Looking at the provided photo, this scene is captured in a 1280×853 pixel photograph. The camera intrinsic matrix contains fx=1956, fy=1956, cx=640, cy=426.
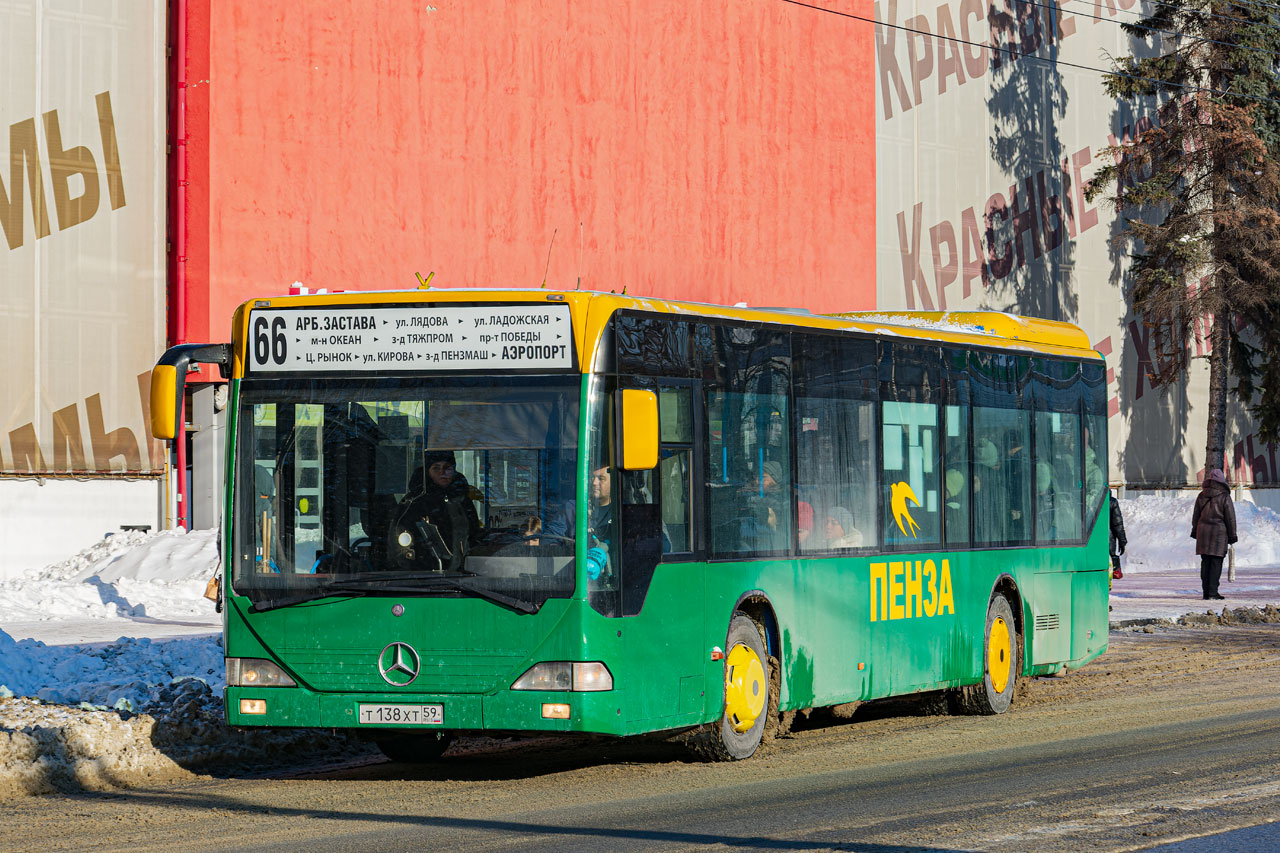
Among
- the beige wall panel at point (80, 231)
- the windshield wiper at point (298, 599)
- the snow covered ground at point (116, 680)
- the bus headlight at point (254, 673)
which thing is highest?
the beige wall panel at point (80, 231)

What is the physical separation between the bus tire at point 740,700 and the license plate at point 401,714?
1752 millimetres

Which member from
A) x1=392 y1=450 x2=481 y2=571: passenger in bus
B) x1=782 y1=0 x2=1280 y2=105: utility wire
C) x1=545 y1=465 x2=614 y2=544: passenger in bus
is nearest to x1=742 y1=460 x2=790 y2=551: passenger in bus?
x1=545 y1=465 x2=614 y2=544: passenger in bus

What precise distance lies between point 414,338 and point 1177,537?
33396mm

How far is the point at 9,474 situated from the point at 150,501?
233 cm

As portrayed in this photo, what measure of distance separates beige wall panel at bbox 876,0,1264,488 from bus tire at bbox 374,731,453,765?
32968mm

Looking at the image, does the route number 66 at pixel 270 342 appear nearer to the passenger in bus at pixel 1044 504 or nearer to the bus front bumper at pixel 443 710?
the bus front bumper at pixel 443 710

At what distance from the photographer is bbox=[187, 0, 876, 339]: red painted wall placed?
105 feet

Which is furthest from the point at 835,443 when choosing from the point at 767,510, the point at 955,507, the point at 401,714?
the point at 401,714

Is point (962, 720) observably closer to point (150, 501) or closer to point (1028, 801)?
point (1028, 801)

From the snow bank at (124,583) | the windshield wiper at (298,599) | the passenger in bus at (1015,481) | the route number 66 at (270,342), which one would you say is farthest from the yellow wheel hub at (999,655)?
the snow bank at (124,583)

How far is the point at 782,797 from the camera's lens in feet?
32.2

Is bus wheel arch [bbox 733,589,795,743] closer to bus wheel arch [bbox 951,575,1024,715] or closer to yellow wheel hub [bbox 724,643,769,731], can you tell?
yellow wheel hub [bbox 724,643,769,731]

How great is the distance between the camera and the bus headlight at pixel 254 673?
1045 cm

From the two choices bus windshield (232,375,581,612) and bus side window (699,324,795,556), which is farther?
bus side window (699,324,795,556)
